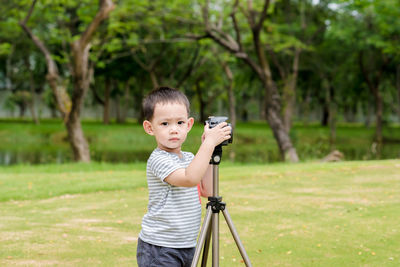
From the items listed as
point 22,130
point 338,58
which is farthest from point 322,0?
point 22,130

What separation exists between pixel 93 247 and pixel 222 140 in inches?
142

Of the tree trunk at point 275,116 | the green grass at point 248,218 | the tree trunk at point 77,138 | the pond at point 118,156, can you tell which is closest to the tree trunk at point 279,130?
the tree trunk at point 275,116

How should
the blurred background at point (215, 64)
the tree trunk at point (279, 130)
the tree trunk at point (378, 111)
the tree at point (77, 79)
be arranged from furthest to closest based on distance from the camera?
1. the tree trunk at point (378, 111)
2. the blurred background at point (215, 64)
3. the tree trunk at point (279, 130)
4. the tree at point (77, 79)

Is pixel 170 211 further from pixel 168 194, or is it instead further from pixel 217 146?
pixel 217 146

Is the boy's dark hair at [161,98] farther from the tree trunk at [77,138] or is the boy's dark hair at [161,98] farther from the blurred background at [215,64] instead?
the tree trunk at [77,138]

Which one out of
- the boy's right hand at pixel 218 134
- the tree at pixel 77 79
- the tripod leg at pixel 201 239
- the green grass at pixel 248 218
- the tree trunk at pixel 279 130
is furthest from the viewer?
the tree trunk at pixel 279 130

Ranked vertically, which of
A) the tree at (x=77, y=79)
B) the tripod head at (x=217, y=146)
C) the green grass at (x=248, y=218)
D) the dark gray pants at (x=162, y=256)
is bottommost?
the green grass at (x=248, y=218)

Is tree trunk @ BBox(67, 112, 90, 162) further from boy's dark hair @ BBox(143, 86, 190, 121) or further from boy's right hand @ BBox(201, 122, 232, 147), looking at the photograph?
boy's right hand @ BBox(201, 122, 232, 147)

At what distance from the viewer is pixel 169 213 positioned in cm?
320

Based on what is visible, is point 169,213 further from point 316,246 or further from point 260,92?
point 260,92

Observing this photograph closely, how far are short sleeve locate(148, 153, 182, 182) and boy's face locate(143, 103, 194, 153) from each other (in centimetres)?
8

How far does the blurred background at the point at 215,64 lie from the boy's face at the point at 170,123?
48.2 ft

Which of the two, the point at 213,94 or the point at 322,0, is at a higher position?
the point at 322,0

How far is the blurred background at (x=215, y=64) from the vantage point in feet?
68.5
